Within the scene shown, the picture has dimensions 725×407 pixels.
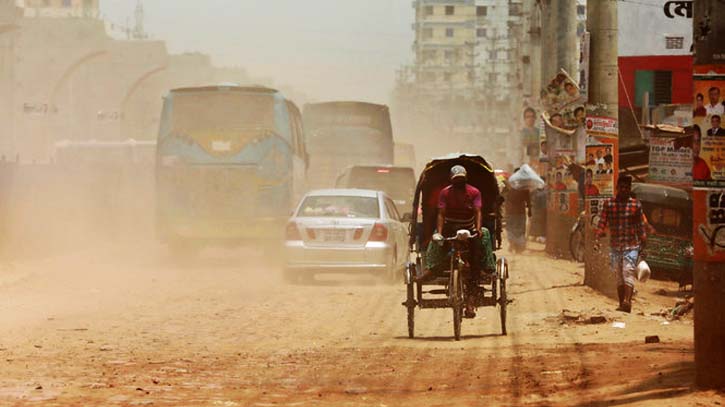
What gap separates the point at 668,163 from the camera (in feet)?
85.1

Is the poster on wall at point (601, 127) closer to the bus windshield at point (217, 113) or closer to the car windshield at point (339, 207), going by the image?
the car windshield at point (339, 207)

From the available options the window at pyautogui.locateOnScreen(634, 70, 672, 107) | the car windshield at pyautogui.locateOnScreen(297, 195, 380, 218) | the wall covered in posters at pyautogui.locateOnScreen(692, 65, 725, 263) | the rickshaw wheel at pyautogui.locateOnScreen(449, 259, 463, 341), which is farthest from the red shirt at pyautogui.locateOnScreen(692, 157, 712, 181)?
the window at pyautogui.locateOnScreen(634, 70, 672, 107)

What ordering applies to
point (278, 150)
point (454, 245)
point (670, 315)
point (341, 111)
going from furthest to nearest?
point (341, 111), point (278, 150), point (670, 315), point (454, 245)

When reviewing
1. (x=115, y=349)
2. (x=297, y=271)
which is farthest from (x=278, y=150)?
(x=115, y=349)

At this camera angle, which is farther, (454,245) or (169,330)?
(169,330)

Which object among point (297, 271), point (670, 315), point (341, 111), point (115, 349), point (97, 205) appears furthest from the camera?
point (341, 111)

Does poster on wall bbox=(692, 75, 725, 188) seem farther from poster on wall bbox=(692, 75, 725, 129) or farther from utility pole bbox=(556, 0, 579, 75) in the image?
utility pole bbox=(556, 0, 579, 75)

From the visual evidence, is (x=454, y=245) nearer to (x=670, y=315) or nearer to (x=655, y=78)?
(x=670, y=315)

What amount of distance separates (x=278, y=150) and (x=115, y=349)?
1587cm

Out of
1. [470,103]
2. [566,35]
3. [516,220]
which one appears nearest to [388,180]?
[516,220]

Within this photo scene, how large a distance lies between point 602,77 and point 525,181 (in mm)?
12835

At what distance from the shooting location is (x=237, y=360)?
1269cm

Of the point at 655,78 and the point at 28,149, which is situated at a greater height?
the point at 655,78

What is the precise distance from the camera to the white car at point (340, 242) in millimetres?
22703
